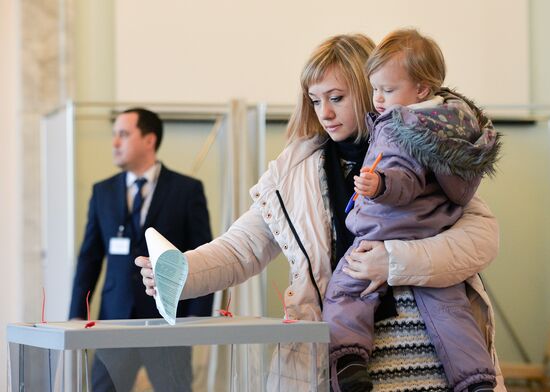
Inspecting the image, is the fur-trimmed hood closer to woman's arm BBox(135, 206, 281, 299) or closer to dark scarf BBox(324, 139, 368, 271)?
dark scarf BBox(324, 139, 368, 271)

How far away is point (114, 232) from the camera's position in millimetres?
5430

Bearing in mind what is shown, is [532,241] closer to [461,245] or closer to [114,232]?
[114,232]

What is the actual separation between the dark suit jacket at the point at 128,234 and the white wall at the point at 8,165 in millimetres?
1726

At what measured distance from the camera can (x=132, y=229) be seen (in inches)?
213

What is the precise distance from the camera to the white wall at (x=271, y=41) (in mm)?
6773

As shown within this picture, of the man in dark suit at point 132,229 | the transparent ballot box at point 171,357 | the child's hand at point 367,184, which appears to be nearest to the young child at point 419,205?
the child's hand at point 367,184

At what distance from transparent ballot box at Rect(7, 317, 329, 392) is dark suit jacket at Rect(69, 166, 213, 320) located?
11.0 feet

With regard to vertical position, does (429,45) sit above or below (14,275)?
above

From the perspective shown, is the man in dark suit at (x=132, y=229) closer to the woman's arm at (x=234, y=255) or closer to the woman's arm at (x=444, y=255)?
the woman's arm at (x=234, y=255)

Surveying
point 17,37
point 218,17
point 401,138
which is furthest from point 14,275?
point 401,138

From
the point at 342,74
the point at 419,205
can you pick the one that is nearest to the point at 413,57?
the point at 342,74

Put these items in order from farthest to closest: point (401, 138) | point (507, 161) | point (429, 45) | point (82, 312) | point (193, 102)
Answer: point (193, 102) → point (507, 161) → point (82, 312) → point (429, 45) → point (401, 138)

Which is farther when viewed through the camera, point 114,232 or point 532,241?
point 532,241

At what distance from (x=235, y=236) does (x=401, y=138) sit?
19.9 inches
